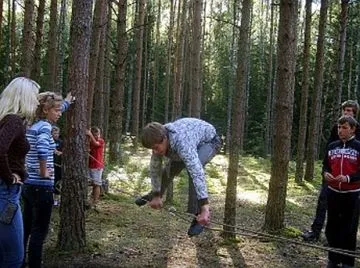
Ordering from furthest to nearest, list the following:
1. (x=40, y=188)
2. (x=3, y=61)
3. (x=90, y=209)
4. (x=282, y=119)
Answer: (x=3, y=61) → (x=90, y=209) → (x=282, y=119) → (x=40, y=188)

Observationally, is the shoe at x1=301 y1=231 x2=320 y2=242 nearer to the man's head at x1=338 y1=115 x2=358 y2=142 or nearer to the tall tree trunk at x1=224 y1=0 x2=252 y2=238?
the tall tree trunk at x1=224 y1=0 x2=252 y2=238

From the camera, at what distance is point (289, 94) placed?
A: 26.1ft

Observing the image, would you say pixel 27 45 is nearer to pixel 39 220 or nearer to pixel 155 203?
pixel 39 220

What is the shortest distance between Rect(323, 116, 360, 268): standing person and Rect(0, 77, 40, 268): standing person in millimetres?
3741

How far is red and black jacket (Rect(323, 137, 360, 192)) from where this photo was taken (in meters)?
5.97

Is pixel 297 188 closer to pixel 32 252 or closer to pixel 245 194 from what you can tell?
pixel 245 194

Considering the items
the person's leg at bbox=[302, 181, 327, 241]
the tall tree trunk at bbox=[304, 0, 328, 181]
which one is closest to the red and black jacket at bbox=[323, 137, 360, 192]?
the person's leg at bbox=[302, 181, 327, 241]

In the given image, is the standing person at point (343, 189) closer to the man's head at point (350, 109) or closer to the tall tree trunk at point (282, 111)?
the man's head at point (350, 109)

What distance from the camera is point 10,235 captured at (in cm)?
362

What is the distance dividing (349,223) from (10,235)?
13.4 ft

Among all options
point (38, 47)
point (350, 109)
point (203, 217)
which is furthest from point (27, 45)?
point (203, 217)

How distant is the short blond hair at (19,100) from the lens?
3600 mm

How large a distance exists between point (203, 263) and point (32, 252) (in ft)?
7.67

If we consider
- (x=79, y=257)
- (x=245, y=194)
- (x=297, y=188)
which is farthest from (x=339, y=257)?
(x=297, y=188)
